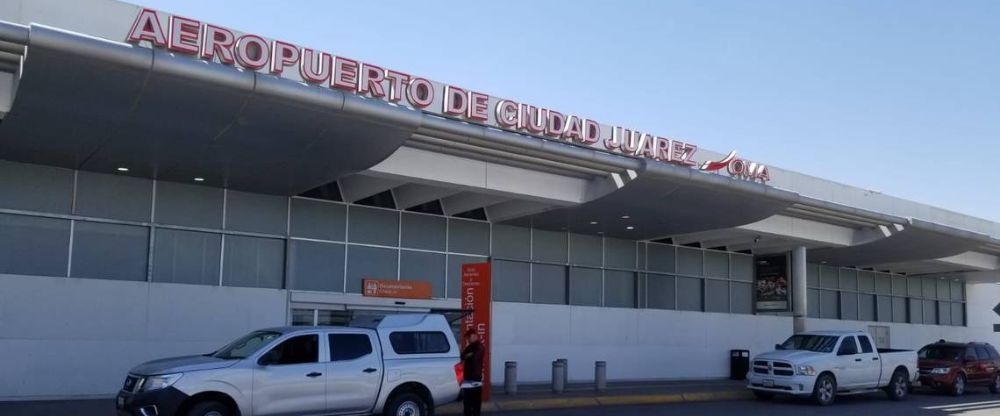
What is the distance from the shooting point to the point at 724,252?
1383 inches

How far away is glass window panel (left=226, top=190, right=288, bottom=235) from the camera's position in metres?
22.5

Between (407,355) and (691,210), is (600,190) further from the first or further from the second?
(407,355)

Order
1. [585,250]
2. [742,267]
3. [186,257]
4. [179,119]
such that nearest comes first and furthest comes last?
[179,119], [186,257], [585,250], [742,267]

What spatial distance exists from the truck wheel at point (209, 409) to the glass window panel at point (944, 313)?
4118 cm

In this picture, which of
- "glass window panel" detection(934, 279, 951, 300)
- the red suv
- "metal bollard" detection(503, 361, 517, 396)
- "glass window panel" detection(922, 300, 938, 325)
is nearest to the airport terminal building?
"metal bollard" detection(503, 361, 517, 396)

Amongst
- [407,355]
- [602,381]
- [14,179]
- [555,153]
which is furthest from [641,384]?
[14,179]

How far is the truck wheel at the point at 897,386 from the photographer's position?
25.8 m

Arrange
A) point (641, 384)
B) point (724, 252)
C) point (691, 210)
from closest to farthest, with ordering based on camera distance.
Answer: point (691, 210) → point (641, 384) → point (724, 252)

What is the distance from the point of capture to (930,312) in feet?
151

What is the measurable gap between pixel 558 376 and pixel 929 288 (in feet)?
96.1

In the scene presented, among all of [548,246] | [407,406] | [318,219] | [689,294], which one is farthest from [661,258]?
[407,406]

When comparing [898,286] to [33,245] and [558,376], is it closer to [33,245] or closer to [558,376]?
[558,376]

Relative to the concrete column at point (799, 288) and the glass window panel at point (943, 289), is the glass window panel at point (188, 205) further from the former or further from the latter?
the glass window panel at point (943, 289)

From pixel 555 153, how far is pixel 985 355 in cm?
1703
